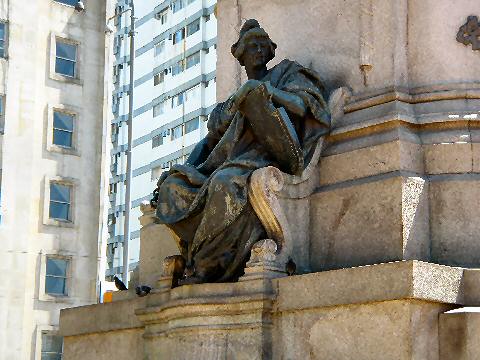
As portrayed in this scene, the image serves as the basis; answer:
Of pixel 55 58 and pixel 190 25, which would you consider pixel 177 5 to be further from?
pixel 55 58

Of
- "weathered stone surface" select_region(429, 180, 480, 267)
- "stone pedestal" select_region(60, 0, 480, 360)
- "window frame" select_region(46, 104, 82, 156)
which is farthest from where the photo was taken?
"window frame" select_region(46, 104, 82, 156)

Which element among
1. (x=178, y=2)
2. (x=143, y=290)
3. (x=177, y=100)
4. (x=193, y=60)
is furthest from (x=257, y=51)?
(x=178, y=2)

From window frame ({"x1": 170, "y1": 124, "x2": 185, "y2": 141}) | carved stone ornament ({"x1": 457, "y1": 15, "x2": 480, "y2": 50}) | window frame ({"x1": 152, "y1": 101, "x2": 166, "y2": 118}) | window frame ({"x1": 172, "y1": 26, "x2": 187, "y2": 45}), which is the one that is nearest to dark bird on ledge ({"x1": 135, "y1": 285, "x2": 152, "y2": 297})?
carved stone ornament ({"x1": 457, "y1": 15, "x2": 480, "y2": 50})

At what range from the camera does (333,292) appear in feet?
25.2

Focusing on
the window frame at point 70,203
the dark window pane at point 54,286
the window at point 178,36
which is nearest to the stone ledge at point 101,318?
the dark window pane at point 54,286

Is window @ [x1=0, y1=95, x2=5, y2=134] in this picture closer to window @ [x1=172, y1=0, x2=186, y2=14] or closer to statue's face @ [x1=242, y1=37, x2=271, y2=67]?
window @ [x1=172, y1=0, x2=186, y2=14]

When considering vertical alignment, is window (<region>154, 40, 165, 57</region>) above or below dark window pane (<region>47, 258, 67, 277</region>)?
above

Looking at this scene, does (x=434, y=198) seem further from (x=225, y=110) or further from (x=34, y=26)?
(x=34, y=26)

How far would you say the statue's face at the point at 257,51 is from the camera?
30.9 ft

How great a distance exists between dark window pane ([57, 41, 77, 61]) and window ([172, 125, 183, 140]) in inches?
882

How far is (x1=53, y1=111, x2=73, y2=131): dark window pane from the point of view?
135ft

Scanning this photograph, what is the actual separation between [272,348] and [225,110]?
2340 millimetres

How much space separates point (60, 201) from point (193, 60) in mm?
24689

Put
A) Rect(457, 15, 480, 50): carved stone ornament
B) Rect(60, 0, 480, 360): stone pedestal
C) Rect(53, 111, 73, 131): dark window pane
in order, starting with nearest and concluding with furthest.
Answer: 1. Rect(60, 0, 480, 360): stone pedestal
2. Rect(457, 15, 480, 50): carved stone ornament
3. Rect(53, 111, 73, 131): dark window pane
